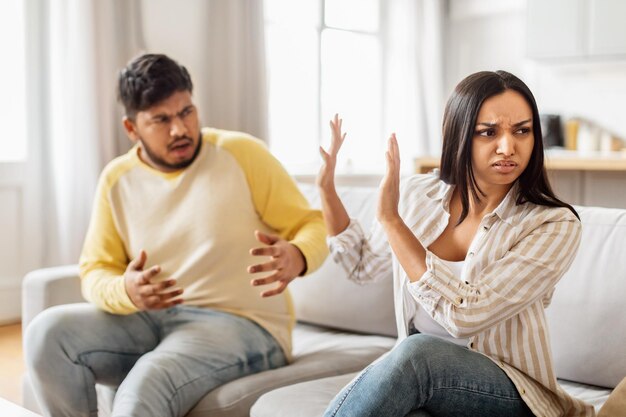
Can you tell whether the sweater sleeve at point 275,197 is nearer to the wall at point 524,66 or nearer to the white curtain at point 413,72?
the wall at point 524,66

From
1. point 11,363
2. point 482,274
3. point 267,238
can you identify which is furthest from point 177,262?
point 11,363

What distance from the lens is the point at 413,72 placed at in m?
5.93

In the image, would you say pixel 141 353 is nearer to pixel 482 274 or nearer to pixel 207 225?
pixel 207 225

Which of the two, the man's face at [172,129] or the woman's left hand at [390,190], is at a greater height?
the man's face at [172,129]

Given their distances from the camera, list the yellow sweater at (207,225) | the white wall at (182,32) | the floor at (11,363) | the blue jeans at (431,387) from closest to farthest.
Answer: the blue jeans at (431,387)
the yellow sweater at (207,225)
the floor at (11,363)
the white wall at (182,32)

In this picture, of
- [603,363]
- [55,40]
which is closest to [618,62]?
[55,40]

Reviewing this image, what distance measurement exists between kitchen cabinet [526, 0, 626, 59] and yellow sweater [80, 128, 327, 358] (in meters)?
3.54

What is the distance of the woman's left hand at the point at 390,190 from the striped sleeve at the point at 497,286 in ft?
0.35

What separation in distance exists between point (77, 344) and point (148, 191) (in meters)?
0.45

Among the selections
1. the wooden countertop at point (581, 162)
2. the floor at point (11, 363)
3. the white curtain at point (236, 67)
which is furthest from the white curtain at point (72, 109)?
the wooden countertop at point (581, 162)

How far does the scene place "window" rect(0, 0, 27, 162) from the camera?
3.91 m

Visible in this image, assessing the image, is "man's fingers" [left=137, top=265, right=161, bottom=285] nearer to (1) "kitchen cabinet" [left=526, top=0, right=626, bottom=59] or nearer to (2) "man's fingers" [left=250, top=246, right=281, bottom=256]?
(2) "man's fingers" [left=250, top=246, right=281, bottom=256]

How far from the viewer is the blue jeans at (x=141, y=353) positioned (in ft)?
5.62

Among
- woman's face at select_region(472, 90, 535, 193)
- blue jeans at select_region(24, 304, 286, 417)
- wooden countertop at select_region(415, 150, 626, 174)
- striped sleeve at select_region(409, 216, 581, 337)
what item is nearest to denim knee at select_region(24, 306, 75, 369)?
blue jeans at select_region(24, 304, 286, 417)
